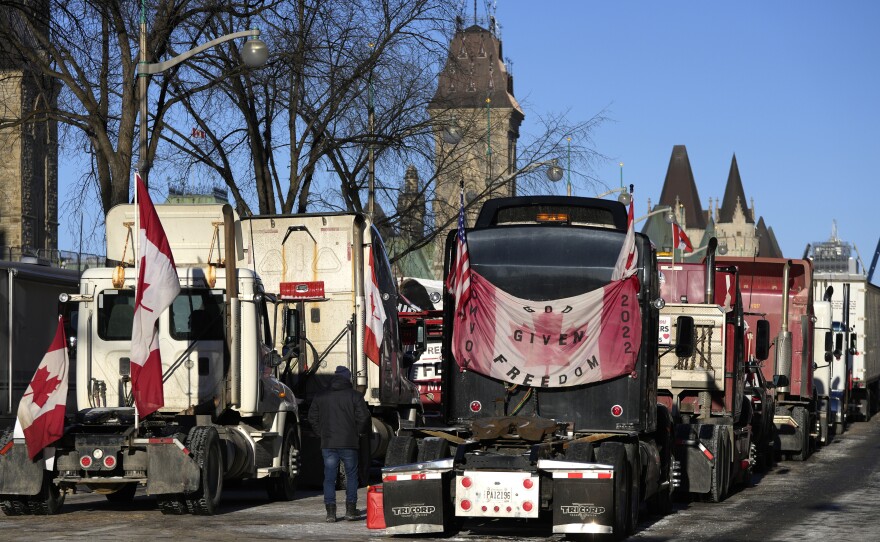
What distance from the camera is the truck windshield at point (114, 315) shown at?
54.1 ft

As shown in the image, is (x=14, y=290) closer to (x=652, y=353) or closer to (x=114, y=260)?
(x=114, y=260)

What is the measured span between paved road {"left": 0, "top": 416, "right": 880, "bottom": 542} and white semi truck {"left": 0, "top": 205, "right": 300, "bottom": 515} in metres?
0.37

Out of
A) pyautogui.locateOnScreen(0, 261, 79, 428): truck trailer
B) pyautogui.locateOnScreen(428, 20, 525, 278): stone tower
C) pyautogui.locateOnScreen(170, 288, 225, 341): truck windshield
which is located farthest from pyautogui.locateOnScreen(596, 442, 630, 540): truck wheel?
pyautogui.locateOnScreen(428, 20, 525, 278): stone tower

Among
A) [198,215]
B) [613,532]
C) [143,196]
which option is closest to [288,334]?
[198,215]

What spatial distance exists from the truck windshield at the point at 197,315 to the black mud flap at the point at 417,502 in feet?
13.0

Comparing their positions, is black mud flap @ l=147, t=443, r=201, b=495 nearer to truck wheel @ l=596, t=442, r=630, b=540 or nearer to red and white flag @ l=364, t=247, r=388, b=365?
truck wheel @ l=596, t=442, r=630, b=540

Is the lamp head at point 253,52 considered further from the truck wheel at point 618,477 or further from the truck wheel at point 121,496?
the truck wheel at point 618,477

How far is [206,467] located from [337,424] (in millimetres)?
1441

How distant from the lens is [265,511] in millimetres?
16594

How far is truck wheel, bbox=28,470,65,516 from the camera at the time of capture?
51.0 feet

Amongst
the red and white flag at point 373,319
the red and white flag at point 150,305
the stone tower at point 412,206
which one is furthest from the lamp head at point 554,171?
→ the red and white flag at point 150,305

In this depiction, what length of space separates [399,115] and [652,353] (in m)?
17.7

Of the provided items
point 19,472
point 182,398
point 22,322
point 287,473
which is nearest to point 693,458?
point 287,473

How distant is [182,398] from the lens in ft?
53.7
